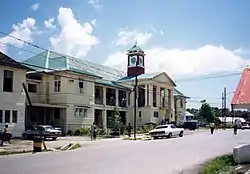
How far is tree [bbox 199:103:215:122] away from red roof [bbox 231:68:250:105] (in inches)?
2897

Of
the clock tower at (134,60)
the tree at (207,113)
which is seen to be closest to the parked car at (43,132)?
the clock tower at (134,60)

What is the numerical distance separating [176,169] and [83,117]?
113 feet

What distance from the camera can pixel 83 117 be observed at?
5006cm

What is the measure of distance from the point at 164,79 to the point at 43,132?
35.0 meters

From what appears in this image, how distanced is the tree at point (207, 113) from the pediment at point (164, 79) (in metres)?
18.7

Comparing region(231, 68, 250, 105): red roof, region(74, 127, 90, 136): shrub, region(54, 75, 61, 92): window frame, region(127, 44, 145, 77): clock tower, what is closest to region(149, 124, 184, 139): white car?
region(74, 127, 90, 136): shrub

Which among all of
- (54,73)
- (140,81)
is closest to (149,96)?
(140,81)

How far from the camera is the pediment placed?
65.9m

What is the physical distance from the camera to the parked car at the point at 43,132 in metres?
37.2

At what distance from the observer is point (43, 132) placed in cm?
3712

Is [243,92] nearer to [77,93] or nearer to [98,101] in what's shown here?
[77,93]

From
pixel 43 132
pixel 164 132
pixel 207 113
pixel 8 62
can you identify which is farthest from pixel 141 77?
pixel 43 132

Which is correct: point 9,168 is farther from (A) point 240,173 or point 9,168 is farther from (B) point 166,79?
(B) point 166,79

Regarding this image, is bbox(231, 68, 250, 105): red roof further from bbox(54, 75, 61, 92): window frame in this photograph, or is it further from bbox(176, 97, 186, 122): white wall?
bbox(176, 97, 186, 122): white wall
